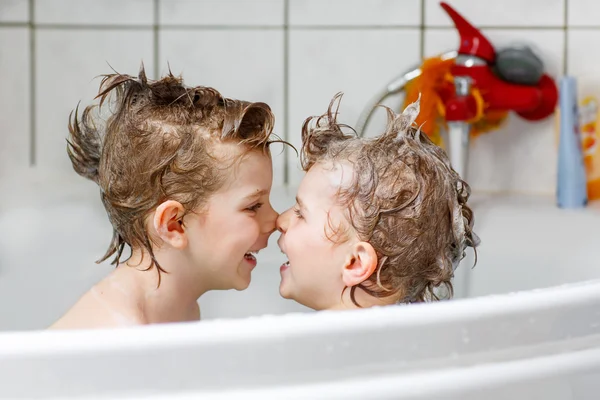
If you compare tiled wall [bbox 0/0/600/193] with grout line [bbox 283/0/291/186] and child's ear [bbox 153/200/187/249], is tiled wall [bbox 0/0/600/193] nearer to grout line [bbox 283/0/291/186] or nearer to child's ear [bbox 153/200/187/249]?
grout line [bbox 283/0/291/186]

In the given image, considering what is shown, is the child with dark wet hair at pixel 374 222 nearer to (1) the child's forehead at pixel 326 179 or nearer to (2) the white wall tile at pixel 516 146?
(1) the child's forehead at pixel 326 179

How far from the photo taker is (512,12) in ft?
5.17

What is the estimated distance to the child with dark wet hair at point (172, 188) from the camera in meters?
0.96

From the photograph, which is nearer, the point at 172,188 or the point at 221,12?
the point at 172,188

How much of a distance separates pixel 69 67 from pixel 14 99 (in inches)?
4.9

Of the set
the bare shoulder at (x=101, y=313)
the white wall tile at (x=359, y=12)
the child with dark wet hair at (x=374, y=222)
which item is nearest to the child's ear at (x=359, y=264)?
the child with dark wet hair at (x=374, y=222)

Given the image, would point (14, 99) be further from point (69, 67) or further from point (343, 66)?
point (343, 66)

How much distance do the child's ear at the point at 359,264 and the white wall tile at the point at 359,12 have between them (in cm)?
76

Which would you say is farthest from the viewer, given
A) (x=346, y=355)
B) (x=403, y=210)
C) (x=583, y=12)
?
(x=583, y=12)

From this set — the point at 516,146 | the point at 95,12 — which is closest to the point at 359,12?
the point at 516,146

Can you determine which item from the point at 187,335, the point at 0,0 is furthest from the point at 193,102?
the point at 0,0

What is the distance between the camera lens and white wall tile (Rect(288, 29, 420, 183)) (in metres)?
1.62

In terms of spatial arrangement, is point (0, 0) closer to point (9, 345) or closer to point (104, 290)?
point (104, 290)

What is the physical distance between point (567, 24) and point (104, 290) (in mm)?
1002
